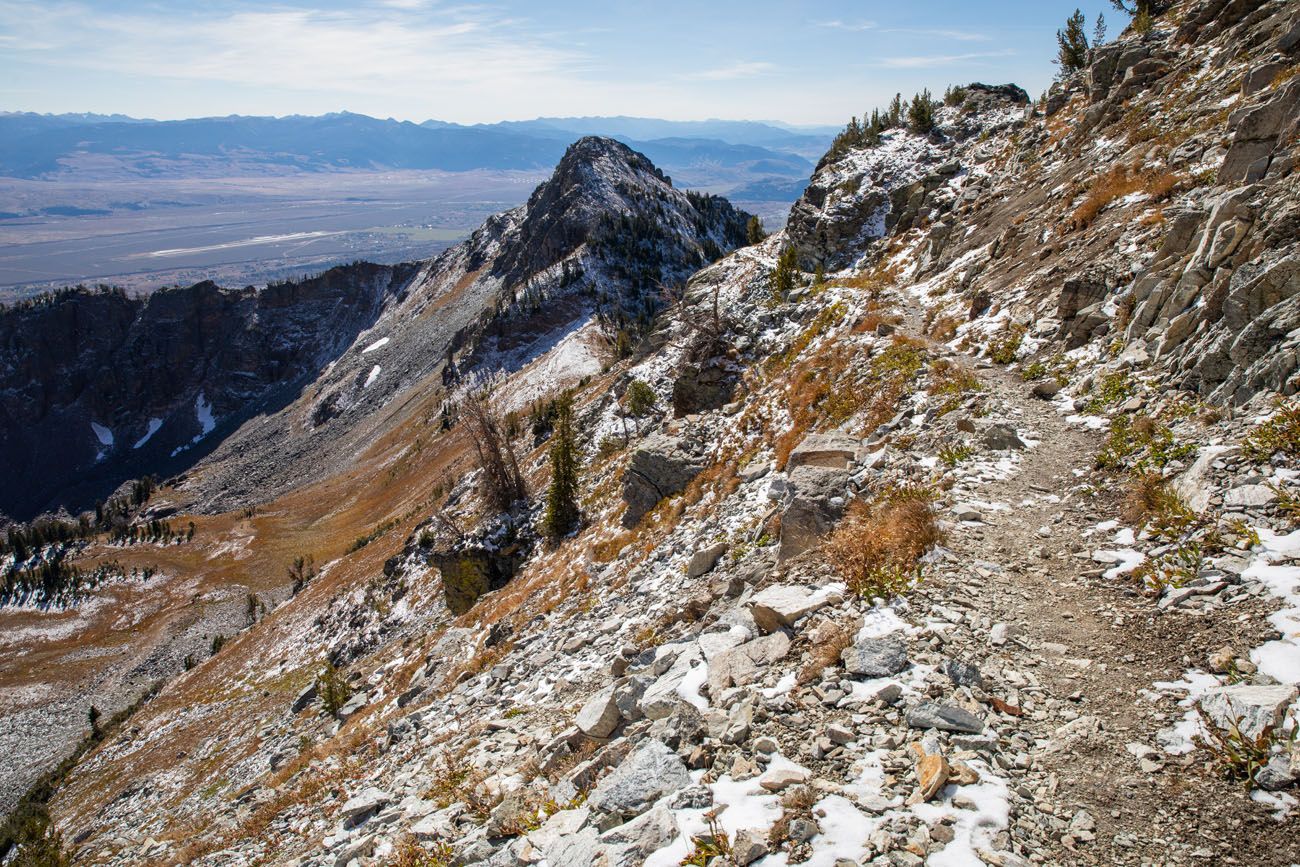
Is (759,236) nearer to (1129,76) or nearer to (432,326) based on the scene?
(1129,76)

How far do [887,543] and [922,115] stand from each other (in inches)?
2653

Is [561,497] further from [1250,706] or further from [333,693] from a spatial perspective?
[1250,706]

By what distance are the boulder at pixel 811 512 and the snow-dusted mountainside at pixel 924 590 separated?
8cm

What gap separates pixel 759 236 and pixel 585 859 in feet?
252

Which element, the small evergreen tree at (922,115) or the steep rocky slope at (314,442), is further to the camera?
the steep rocky slope at (314,442)

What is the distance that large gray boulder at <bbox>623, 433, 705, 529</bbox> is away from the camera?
28.0 m

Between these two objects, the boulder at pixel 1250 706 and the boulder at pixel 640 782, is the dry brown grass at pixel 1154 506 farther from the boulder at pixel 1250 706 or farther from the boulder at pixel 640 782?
the boulder at pixel 640 782

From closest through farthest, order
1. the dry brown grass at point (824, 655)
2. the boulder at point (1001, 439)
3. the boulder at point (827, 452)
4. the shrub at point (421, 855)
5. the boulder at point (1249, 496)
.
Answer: the boulder at point (1249, 496) < the dry brown grass at point (824, 655) < the shrub at point (421, 855) < the boulder at point (1001, 439) < the boulder at point (827, 452)

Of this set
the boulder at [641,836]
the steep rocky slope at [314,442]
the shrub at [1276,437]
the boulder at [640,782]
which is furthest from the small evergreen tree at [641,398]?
the steep rocky slope at [314,442]

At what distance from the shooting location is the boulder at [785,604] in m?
9.88

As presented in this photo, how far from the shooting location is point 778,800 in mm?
6488

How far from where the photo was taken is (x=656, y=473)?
28.8 m

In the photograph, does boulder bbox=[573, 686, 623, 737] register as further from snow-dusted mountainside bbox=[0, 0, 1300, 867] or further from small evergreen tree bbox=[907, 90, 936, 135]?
small evergreen tree bbox=[907, 90, 936, 135]

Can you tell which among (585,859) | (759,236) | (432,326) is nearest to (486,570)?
(585,859)
